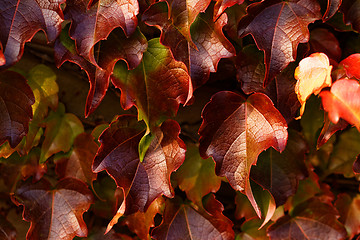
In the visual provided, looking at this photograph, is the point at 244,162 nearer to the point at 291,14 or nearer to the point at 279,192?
the point at 279,192

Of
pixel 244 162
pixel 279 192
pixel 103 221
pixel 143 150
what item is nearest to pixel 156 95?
pixel 143 150

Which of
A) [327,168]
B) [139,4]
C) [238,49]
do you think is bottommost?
[327,168]

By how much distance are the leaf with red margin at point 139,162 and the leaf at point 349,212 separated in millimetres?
475

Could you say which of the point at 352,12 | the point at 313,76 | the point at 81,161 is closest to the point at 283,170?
the point at 313,76

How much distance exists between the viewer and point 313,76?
27.2 inches

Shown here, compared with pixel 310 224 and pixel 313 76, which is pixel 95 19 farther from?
pixel 310 224

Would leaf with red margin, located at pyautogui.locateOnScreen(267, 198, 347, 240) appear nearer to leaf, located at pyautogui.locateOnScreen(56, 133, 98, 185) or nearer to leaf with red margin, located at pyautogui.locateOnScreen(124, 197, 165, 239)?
leaf with red margin, located at pyautogui.locateOnScreen(124, 197, 165, 239)

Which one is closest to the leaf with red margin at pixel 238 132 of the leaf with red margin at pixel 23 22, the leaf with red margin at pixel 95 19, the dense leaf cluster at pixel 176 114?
the dense leaf cluster at pixel 176 114

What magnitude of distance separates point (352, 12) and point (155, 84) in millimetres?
440

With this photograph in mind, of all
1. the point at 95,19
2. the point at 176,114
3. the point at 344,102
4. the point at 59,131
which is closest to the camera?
the point at 344,102

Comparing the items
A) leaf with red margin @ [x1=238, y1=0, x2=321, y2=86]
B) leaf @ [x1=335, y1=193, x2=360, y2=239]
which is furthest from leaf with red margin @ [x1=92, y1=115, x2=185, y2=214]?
leaf @ [x1=335, y1=193, x2=360, y2=239]

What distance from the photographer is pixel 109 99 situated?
3.46ft

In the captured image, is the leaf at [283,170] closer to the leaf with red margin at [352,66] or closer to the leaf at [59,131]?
the leaf with red margin at [352,66]

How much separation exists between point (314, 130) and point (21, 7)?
70 centimetres
